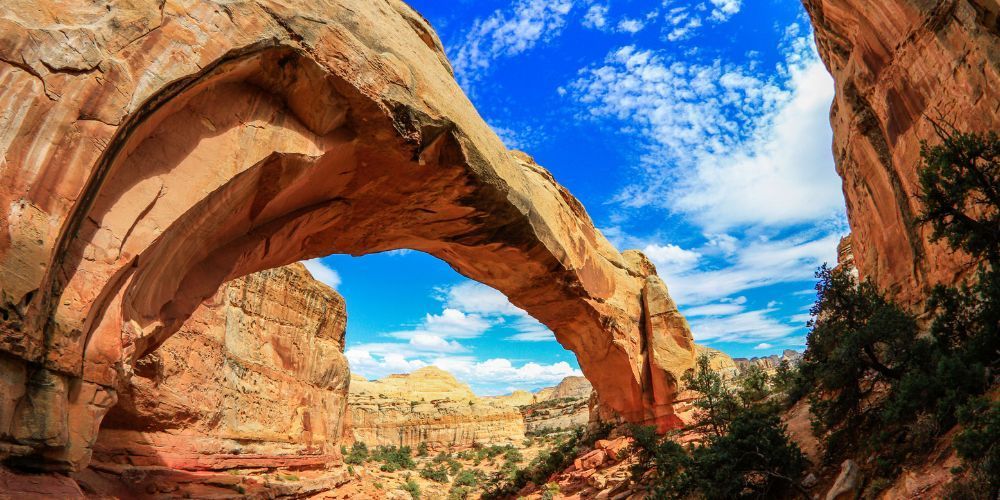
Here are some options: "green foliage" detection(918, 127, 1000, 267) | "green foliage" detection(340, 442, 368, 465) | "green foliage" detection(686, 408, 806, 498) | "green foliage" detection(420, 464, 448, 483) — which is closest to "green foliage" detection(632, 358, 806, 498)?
"green foliage" detection(686, 408, 806, 498)

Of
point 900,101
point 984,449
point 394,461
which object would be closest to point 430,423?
point 394,461

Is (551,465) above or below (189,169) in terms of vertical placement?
below

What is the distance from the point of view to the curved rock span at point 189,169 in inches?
187

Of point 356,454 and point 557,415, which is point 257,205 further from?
point 557,415

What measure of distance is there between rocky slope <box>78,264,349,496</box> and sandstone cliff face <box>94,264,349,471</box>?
3 cm

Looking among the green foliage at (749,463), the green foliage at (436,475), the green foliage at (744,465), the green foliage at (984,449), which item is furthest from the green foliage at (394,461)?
the green foliage at (984,449)

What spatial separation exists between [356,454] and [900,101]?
3340 centimetres

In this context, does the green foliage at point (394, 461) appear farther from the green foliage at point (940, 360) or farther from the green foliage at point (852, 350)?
the green foliage at point (940, 360)

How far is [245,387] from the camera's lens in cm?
1641

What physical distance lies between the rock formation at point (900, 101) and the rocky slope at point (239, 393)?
1817 centimetres

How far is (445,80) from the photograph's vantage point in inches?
406

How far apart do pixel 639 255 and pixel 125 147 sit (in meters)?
19.4

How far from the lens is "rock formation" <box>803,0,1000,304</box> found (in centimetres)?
938

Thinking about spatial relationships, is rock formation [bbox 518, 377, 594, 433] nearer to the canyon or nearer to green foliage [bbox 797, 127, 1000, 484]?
the canyon
